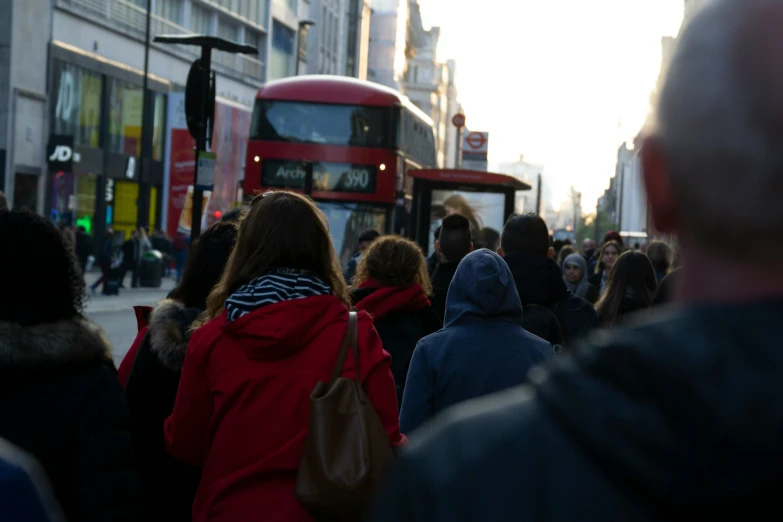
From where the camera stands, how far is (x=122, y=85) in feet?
160

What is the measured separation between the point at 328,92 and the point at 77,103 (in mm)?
23677

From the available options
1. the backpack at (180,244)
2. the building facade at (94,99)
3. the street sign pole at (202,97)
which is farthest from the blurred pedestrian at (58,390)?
the backpack at (180,244)

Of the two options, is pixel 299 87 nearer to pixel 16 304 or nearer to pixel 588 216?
pixel 16 304

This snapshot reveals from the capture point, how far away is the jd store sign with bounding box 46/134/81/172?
40750 mm

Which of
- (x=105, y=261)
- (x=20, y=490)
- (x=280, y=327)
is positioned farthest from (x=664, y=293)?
(x=105, y=261)

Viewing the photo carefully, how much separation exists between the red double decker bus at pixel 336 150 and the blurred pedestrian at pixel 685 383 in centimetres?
2098

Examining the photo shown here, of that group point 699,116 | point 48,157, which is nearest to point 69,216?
point 48,157

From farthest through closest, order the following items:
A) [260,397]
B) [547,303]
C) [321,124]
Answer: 1. [321,124]
2. [547,303]
3. [260,397]

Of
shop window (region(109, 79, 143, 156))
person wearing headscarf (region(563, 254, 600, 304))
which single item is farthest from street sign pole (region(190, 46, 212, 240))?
shop window (region(109, 79, 143, 156))

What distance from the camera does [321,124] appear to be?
23016 mm

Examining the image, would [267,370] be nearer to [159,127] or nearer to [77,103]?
[77,103]

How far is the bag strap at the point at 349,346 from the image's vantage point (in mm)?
3947

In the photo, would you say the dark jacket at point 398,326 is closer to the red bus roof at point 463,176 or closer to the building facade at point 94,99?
the red bus roof at point 463,176

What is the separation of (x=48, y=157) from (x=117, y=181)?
7805 millimetres
